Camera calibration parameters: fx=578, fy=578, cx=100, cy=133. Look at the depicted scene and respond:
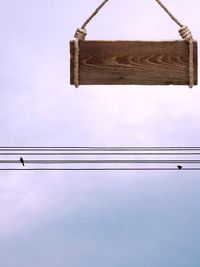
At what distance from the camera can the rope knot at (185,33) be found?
14.9 ft

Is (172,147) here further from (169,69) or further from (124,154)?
(169,69)

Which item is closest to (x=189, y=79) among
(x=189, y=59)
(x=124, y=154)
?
(x=189, y=59)

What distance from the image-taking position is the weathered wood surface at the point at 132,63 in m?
4.48

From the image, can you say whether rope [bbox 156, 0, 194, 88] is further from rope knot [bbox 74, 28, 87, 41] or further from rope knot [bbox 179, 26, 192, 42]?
rope knot [bbox 74, 28, 87, 41]

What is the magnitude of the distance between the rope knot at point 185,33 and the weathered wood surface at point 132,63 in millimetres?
51

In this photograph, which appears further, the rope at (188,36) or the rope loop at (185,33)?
the rope loop at (185,33)

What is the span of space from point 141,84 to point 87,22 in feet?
2.09

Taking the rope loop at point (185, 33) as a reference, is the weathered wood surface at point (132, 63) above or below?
below

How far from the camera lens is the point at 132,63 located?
4.49m

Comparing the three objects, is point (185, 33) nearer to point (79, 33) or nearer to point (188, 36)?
point (188, 36)

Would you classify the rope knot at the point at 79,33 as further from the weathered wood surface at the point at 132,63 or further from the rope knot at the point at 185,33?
the rope knot at the point at 185,33

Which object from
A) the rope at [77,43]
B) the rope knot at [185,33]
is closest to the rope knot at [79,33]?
the rope at [77,43]

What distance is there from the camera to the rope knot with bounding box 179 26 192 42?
14.9ft

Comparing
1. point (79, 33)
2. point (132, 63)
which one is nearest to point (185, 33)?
point (132, 63)
